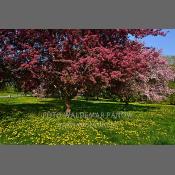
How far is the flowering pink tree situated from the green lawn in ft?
1.03

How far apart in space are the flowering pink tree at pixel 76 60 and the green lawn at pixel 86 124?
0.31m

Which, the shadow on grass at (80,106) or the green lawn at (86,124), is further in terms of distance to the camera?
the shadow on grass at (80,106)

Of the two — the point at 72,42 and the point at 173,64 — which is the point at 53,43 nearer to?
the point at 72,42

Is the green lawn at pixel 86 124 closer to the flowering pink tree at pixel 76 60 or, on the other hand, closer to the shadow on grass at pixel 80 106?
the shadow on grass at pixel 80 106

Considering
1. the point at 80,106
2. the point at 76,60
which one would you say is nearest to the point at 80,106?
the point at 80,106

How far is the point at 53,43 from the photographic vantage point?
1310cm

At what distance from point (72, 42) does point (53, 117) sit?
1775 millimetres

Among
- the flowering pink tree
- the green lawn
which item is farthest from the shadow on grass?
the flowering pink tree

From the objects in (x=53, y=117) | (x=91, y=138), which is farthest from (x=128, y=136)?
(x=53, y=117)

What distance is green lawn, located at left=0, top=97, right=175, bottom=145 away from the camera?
12430 millimetres

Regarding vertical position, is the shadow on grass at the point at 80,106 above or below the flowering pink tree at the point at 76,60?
below

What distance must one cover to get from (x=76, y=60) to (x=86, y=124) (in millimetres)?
1508

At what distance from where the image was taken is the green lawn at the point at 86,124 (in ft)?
40.8

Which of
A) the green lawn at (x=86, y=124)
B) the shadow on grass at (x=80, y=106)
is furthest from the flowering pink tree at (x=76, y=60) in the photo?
the green lawn at (x=86, y=124)
